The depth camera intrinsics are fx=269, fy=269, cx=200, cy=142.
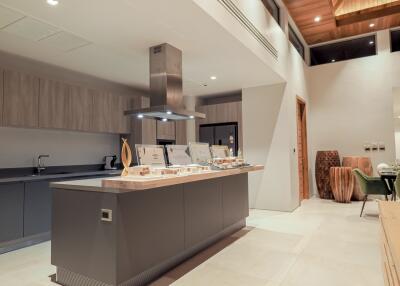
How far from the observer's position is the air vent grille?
3053 mm

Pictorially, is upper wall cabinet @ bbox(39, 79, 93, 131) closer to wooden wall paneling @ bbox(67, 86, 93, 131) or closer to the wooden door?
wooden wall paneling @ bbox(67, 86, 93, 131)

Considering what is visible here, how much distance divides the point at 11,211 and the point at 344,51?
25.7 ft

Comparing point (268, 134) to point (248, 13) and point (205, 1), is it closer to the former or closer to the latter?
point (248, 13)

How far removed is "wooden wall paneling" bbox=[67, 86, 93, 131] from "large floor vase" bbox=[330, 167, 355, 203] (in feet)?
17.2

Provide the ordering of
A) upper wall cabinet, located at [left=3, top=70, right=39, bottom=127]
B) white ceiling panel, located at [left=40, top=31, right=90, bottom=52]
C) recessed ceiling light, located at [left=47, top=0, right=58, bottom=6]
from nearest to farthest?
recessed ceiling light, located at [left=47, top=0, right=58, bottom=6] → white ceiling panel, located at [left=40, top=31, right=90, bottom=52] → upper wall cabinet, located at [left=3, top=70, right=39, bottom=127]

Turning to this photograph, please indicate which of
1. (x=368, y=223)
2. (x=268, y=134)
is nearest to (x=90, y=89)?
(x=268, y=134)

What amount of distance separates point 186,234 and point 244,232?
1.32m

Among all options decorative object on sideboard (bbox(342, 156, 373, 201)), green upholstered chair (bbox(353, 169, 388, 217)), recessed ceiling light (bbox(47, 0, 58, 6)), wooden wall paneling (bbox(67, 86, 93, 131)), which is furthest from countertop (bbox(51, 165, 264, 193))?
decorative object on sideboard (bbox(342, 156, 373, 201))

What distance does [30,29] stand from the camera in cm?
302

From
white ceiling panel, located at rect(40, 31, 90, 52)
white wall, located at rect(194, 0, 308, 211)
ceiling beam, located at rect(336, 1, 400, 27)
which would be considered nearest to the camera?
white ceiling panel, located at rect(40, 31, 90, 52)

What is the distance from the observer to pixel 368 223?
169 inches

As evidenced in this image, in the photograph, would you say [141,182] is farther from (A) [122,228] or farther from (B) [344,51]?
(B) [344,51]

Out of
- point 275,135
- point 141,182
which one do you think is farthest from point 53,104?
point 275,135

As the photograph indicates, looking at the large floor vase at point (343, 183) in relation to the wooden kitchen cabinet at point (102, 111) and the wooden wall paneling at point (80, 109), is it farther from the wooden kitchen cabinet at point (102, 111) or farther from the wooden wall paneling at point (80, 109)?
the wooden wall paneling at point (80, 109)
